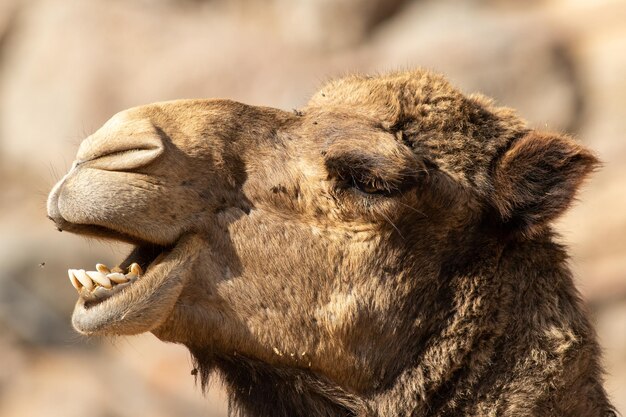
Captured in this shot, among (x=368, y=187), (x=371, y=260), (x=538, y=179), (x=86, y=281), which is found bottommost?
(x=86, y=281)

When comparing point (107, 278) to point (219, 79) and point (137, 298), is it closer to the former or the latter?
point (137, 298)

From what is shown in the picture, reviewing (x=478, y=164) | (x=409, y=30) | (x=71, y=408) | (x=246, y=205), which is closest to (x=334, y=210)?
(x=246, y=205)

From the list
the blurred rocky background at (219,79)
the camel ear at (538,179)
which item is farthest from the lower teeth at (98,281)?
the blurred rocky background at (219,79)

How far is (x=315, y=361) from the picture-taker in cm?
477

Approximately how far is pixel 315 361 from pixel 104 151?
4.18 ft

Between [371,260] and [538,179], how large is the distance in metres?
0.83

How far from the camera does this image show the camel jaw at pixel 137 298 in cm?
426

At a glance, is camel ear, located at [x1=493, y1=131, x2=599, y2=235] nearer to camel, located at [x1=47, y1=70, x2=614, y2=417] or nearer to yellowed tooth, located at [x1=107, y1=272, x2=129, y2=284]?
camel, located at [x1=47, y1=70, x2=614, y2=417]

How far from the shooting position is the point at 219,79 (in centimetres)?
1605

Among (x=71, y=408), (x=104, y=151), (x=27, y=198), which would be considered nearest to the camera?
(x=104, y=151)

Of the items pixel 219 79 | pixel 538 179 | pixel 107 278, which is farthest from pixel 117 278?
pixel 219 79

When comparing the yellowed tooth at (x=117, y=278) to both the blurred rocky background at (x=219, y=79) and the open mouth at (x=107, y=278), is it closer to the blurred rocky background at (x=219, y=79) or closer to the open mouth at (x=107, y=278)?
the open mouth at (x=107, y=278)

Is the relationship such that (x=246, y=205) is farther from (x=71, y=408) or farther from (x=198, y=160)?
(x=71, y=408)

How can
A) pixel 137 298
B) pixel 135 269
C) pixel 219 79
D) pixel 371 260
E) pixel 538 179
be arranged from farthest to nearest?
1. pixel 219 79
2. pixel 538 179
3. pixel 371 260
4. pixel 135 269
5. pixel 137 298
